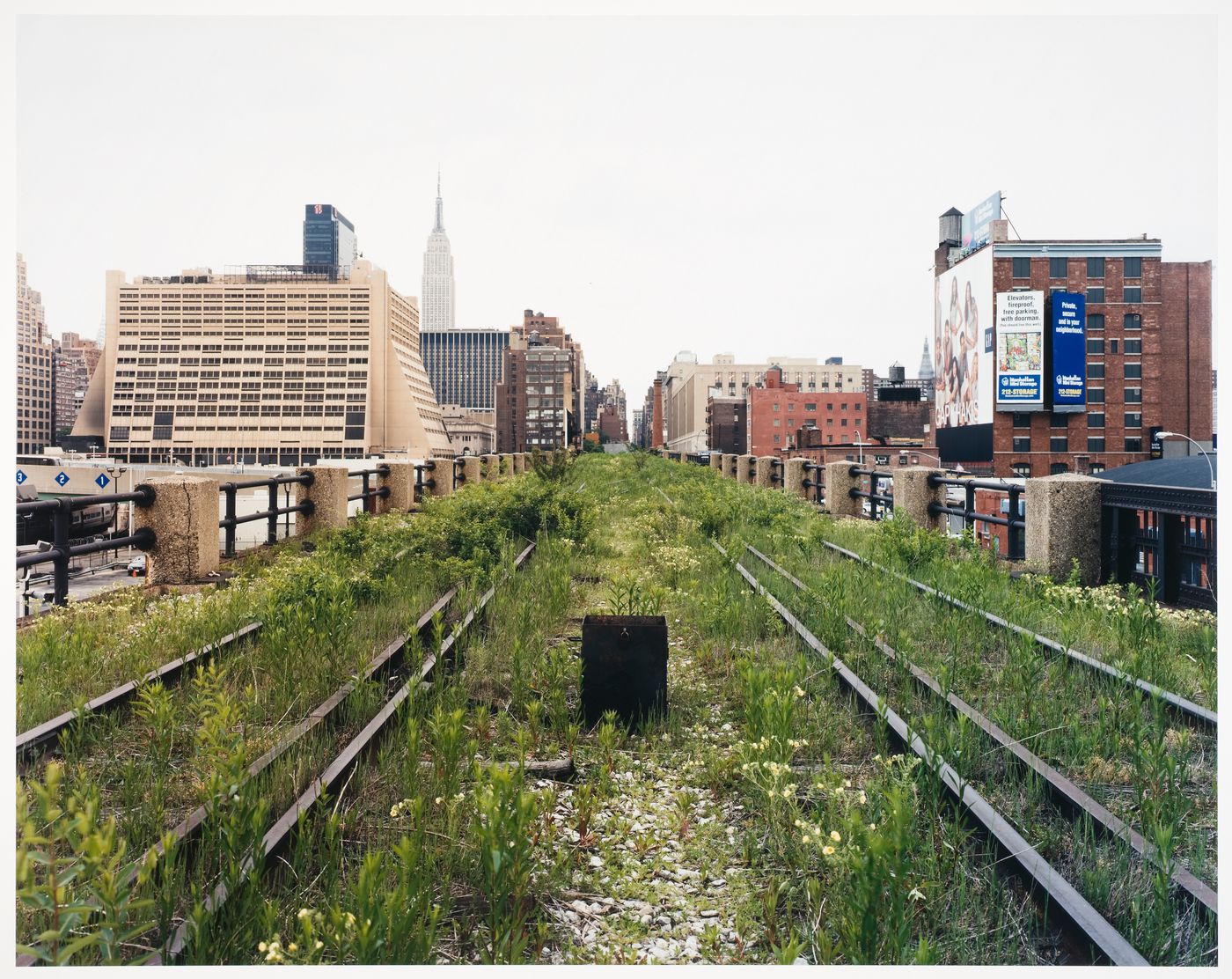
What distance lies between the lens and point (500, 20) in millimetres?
4855

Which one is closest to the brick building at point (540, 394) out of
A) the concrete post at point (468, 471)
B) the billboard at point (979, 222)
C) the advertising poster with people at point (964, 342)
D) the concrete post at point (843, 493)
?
the advertising poster with people at point (964, 342)

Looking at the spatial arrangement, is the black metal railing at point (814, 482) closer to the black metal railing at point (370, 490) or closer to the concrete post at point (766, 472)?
the concrete post at point (766, 472)

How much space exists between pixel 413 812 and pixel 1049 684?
405cm

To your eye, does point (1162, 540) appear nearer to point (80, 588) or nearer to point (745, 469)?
point (80, 588)

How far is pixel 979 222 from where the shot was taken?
10212cm

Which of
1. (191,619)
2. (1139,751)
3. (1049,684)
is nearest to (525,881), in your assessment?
(1139,751)

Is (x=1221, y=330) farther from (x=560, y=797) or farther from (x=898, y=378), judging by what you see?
(x=898, y=378)

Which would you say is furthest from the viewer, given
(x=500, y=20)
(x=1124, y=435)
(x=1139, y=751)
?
(x=1124, y=435)

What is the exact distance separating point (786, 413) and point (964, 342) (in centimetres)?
3387

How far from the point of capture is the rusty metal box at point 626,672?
15.0 ft

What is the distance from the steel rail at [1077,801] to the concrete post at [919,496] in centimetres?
915

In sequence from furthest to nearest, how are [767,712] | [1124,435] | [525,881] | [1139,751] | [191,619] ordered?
[1124,435], [191,619], [767,712], [1139,751], [525,881]

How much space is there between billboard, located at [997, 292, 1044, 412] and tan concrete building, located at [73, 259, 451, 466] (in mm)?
79397

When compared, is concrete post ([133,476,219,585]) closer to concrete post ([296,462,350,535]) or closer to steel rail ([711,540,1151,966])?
concrete post ([296,462,350,535])
